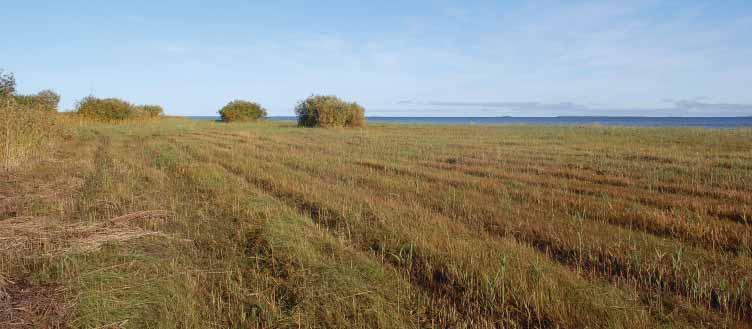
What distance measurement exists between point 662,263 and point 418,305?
2374mm

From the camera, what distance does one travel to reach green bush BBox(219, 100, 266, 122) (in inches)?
2016

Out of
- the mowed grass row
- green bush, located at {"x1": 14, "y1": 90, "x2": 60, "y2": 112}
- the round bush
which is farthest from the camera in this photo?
the round bush

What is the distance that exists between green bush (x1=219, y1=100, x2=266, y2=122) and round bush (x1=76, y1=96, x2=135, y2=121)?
12838 millimetres

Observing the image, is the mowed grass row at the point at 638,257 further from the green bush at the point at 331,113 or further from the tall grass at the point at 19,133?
the green bush at the point at 331,113

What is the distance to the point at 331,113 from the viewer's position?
39125 millimetres

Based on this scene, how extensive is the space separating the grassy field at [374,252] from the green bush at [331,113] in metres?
30.5

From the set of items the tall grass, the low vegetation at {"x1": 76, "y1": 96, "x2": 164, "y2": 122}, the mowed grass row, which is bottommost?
the mowed grass row

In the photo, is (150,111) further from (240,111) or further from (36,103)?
(36,103)

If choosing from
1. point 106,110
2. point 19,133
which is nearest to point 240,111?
point 106,110

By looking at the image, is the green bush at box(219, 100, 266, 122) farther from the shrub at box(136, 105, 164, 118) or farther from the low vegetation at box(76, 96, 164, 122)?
the low vegetation at box(76, 96, 164, 122)

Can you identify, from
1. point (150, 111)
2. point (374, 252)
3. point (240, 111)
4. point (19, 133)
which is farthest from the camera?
point (240, 111)

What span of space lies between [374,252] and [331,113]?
35122mm

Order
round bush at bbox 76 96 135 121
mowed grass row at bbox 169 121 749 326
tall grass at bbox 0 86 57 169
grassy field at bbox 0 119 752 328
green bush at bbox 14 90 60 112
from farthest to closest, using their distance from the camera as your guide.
Answer: round bush at bbox 76 96 135 121 < green bush at bbox 14 90 60 112 < tall grass at bbox 0 86 57 169 < mowed grass row at bbox 169 121 749 326 < grassy field at bbox 0 119 752 328

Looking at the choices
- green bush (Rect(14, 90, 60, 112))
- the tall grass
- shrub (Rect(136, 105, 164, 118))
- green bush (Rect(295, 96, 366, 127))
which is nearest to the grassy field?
the tall grass
